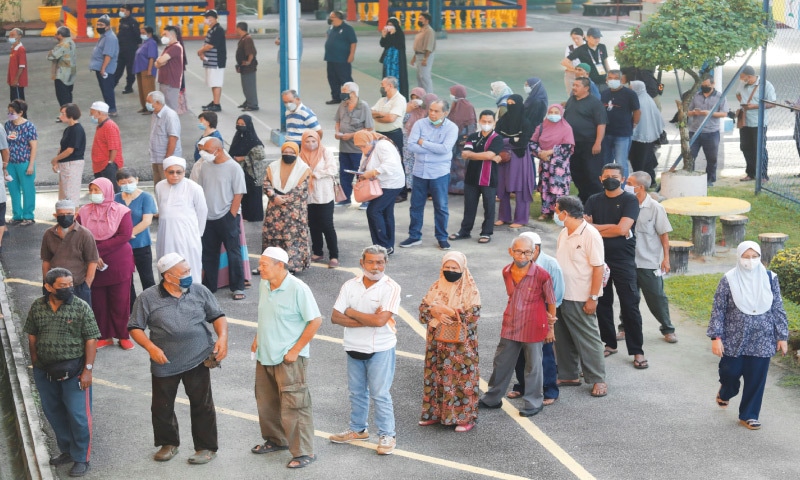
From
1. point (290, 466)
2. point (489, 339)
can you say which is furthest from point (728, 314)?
point (290, 466)

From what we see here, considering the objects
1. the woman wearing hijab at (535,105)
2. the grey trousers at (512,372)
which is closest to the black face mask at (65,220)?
the grey trousers at (512,372)

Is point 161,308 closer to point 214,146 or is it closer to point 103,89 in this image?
point 214,146

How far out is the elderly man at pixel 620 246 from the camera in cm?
1052

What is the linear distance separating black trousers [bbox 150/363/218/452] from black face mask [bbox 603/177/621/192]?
160 inches

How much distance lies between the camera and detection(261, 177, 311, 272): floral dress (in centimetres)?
1301

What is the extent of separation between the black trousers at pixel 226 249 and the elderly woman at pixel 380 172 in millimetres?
1797

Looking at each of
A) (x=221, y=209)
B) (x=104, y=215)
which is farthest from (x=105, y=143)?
(x=104, y=215)

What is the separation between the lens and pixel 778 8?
16.5m

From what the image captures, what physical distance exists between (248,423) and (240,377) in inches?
40.8

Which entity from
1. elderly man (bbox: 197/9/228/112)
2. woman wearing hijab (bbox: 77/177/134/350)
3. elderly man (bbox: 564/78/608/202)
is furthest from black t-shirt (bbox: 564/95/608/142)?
elderly man (bbox: 197/9/228/112)

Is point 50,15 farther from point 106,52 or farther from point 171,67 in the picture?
point 171,67

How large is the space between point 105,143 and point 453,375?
7.13 m

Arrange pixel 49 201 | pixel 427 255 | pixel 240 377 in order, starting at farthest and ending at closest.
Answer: pixel 49 201
pixel 427 255
pixel 240 377

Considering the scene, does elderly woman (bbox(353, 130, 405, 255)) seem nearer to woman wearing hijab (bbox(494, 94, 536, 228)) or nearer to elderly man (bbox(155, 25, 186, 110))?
woman wearing hijab (bbox(494, 94, 536, 228))
